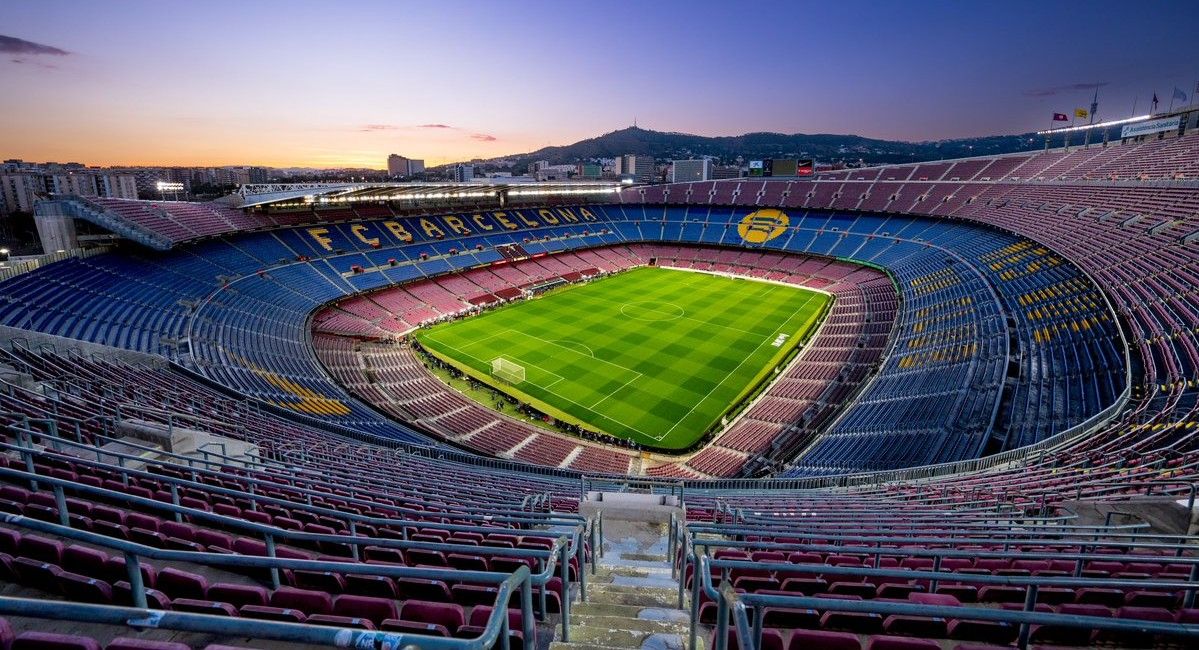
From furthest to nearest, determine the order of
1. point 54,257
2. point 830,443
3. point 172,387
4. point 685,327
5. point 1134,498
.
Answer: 1. point 685,327
2. point 54,257
3. point 830,443
4. point 172,387
5. point 1134,498

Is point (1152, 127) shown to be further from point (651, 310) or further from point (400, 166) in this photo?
point (400, 166)

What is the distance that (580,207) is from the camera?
76688 mm

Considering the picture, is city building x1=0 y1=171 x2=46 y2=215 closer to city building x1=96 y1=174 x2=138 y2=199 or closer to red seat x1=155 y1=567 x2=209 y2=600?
city building x1=96 y1=174 x2=138 y2=199

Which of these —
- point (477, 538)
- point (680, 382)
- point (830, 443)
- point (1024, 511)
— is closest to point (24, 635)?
point (477, 538)

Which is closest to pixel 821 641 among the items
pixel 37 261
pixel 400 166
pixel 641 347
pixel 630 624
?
pixel 630 624

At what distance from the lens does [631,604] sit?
252 inches

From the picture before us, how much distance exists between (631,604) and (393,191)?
54.1m

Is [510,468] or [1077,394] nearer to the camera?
[1077,394]

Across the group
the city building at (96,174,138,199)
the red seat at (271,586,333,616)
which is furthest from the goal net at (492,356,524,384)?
the city building at (96,174,138,199)

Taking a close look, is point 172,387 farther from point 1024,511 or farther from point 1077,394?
point 1077,394

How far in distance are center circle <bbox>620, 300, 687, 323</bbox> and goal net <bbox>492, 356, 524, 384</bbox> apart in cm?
1384

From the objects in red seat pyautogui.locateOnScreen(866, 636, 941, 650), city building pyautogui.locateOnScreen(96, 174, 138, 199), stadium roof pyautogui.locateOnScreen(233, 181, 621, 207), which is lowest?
red seat pyautogui.locateOnScreen(866, 636, 941, 650)

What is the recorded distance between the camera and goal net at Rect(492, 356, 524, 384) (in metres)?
33.8

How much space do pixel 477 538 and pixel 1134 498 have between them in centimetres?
1086
